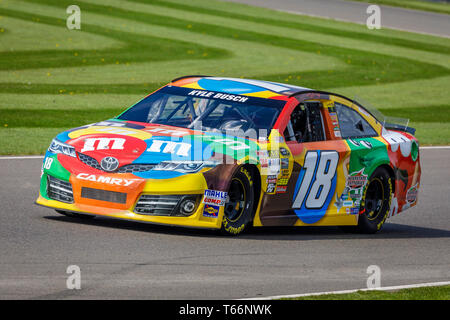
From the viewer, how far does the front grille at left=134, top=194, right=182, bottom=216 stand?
8.59 meters

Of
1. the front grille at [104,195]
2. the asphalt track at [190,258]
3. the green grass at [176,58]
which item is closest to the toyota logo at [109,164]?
the front grille at [104,195]

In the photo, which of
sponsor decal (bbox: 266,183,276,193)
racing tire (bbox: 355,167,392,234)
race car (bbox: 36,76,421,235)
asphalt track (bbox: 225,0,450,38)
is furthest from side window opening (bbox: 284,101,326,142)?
asphalt track (bbox: 225,0,450,38)

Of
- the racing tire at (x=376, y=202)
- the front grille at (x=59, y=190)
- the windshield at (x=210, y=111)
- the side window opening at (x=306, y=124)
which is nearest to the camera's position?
the front grille at (x=59, y=190)

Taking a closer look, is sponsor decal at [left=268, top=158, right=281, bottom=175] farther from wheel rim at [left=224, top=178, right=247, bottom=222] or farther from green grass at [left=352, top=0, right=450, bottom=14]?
green grass at [left=352, top=0, right=450, bottom=14]

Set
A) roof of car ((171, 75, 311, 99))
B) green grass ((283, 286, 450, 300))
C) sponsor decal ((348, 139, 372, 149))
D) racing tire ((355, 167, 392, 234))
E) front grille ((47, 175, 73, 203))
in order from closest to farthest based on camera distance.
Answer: green grass ((283, 286, 450, 300))
front grille ((47, 175, 73, 203))
roof of car ((171, 75, 311, 99))
sponsor decal ((348, 139, 372, 149))
racing tire ((355, 167, 392, 234))

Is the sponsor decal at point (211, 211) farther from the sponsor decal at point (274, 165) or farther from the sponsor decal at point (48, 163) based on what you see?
the sponsor decal at point (48, 163)

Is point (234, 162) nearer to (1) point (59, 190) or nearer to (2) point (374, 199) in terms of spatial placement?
(1) point (59, 190)

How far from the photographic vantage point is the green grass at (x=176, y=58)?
20703 mm

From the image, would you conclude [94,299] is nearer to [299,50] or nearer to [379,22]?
[299,50]

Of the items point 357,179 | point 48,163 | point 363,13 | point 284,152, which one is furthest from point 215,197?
point 363,13

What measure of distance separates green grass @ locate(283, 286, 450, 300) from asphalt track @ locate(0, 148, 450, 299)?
0.35 metres

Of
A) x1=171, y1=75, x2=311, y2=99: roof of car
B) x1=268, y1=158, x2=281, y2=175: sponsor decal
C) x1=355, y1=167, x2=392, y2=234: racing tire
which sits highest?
x1=171, y1=75, x2=311, y2=99: roof of car

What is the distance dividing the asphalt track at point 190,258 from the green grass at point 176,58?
6.20 metres

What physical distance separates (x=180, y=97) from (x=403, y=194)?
9.60ft
